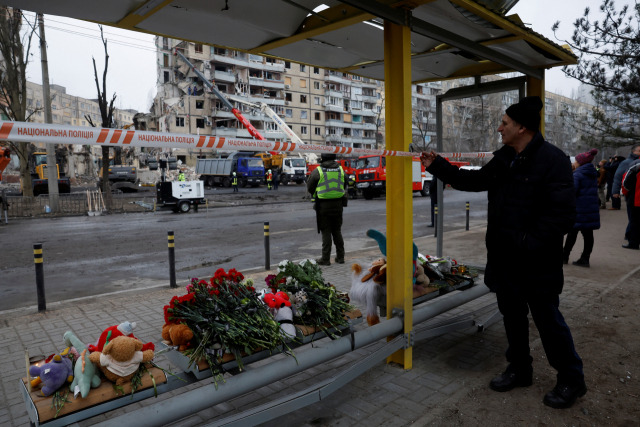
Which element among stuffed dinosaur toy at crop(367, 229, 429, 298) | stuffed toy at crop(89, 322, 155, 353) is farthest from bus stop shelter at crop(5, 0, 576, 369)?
stuffed toy at crop(89, 322, 155, 353)

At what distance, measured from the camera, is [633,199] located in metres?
9.36

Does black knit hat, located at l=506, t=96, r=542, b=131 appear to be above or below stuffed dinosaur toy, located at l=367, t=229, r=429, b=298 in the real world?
above

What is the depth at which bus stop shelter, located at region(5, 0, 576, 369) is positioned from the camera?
3.47m

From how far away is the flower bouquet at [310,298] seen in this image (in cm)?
338

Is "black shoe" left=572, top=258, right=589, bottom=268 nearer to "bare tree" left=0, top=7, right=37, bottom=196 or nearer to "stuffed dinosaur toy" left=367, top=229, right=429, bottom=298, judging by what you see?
"stuffed dinosaur toy" left=367, top=229, right=429, bottom=298

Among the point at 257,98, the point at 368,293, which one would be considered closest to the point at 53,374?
the point at 368,293

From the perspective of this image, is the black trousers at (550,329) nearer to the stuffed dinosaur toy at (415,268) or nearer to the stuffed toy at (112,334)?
the stuffed dinosaur toy at (415,268)

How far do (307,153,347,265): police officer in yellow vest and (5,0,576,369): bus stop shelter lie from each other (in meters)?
3.82

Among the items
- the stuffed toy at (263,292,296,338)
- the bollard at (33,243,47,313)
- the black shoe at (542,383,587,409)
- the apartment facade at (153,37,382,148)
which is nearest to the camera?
the stuffed toy at (263,292,296,338)

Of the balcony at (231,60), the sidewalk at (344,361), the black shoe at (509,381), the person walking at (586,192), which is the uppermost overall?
the balcony at (231,60)

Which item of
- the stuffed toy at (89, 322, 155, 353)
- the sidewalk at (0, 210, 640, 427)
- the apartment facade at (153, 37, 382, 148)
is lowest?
the sidewalk at (0, 210, 640, 427)

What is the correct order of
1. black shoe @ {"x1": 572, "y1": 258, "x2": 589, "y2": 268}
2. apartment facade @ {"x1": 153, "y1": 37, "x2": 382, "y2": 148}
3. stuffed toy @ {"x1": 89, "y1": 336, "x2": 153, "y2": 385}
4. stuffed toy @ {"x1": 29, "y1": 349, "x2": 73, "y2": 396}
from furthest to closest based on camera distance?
1. apartment facade @ {"x1": 153, "y1": 37, "x2": 382, "y2": 148}
2. black shoe @ {"x1": 572, "y1": 258, "x2": 589, "y2": 268}
3. stuffed toy @ {"x1": 89, "y1": 336, "x2": 153, "y2": 385}
4. stuffed toy @ {"x1": 29, "y1": 349, "x2": 73, "y2": 396}

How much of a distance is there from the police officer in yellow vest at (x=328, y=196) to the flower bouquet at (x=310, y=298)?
445cm

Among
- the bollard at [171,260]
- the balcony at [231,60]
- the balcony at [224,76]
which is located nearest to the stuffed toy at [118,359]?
the bollard at [171,260]
